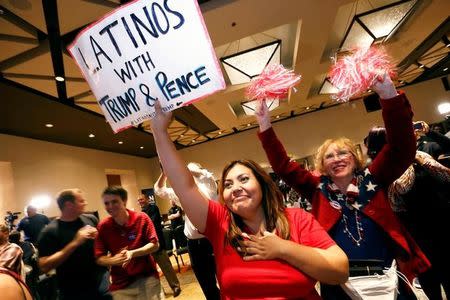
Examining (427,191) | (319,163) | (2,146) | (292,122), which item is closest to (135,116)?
(319,163)

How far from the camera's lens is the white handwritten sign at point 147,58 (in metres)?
1.37

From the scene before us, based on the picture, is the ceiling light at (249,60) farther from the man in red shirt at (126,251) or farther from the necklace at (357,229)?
the necklace at (357,229)

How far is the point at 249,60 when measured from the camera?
722 centimetres

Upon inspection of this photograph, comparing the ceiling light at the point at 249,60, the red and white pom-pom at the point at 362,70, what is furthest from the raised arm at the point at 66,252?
the ceiling light at the point at 249,60

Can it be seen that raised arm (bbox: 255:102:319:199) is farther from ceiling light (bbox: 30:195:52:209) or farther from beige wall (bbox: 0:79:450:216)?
ceiling light (bbox: 30:195:52:209)

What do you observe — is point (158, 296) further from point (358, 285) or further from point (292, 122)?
point (292, 122)

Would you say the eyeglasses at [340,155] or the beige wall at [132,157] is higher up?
the beige wall at [132,157]

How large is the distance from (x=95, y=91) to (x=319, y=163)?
56.5 inches

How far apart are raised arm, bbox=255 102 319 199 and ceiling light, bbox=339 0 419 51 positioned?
5099 mm

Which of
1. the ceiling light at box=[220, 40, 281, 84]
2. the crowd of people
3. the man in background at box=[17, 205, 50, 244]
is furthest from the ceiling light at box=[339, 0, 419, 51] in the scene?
the man in background at box=[17, 205, 50, 244]

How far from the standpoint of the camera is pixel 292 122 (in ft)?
49.9

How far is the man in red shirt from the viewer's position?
274 cm

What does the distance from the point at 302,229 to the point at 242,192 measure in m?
0.31

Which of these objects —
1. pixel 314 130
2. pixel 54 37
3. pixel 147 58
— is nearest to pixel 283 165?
pixel 147 58
